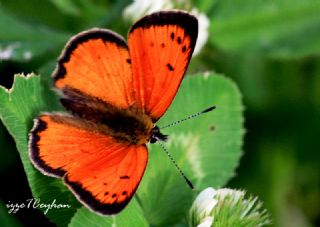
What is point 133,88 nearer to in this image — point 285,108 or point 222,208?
point 222,208

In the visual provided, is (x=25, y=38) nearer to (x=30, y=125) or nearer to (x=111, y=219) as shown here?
(x=30, y=125)

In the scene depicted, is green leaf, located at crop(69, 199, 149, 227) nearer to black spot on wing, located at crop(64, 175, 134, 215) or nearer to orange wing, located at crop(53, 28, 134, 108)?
black spot on wing, located at crop(64, 175, 134, 215)

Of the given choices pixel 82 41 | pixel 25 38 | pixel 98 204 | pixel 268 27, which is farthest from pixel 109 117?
pixel 268 27

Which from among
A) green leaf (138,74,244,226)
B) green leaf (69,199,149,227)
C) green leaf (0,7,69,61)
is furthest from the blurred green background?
green leaf (69,199,149,227)

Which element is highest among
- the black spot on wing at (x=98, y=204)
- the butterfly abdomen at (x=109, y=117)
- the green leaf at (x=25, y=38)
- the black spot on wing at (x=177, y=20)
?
the green leaf at (x=25, y=38)

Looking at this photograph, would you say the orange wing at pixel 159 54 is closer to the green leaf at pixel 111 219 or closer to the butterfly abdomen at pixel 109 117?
the butterfly abdomen at pixel 109 117

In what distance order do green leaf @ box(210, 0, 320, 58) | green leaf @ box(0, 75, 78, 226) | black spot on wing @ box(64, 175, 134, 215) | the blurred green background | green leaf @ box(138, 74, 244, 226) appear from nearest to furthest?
black spot on wing @ box(64, 175, 134, 215), green leaf @ box(0, 75, 78, 226), green leaf @ box(138, 74, 244, 226), the blurred green background, green leaf @ box(210, 0, 320, 58)

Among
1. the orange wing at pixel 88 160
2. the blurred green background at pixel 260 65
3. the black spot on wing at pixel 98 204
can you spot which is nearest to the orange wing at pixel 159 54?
the orange wing at pixel 88 160
